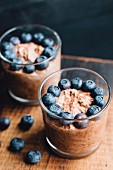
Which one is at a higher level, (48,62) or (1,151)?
(48,62)

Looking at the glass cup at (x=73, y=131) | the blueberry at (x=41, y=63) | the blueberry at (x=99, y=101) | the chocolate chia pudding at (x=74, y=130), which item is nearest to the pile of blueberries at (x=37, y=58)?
the blueberry at (x=41, y=63)

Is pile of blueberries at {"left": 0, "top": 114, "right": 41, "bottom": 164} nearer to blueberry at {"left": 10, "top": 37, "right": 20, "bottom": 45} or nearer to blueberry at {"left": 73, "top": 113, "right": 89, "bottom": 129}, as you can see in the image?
blueberry at {"left": 73, "top": 113, "right": 89, "bottom": 129}

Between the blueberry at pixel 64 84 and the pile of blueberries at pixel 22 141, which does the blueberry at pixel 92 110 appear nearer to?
the blueberry at pixel 64 84

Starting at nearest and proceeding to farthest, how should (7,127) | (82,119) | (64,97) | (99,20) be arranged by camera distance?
(82,119) < (64,97) < (7,127) < (99,20)

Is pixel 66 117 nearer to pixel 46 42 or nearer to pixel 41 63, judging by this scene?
pixel 41 63

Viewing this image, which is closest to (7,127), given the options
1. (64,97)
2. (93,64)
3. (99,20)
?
(64,97)

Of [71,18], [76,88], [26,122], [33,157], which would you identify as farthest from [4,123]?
[71,18]

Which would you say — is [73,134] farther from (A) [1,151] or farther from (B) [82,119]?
(A) [1,151]

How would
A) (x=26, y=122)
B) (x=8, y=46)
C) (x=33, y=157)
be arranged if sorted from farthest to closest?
1. (x=8, y=46)
2. (x=26, y=122)
3. (x=33, y=157)
